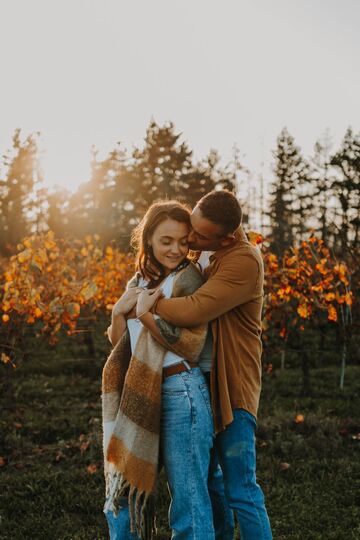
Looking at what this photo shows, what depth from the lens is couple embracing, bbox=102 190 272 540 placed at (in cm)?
226

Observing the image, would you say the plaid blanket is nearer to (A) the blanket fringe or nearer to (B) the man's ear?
(A) the blanket fringe

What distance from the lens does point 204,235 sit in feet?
7.98

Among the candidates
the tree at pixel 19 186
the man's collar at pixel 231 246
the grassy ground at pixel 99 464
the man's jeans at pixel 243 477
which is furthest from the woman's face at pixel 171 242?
the tree at pixel 19 186

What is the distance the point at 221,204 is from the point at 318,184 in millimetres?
27131

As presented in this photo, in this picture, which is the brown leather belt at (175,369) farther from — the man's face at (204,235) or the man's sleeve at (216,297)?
the man's face at (204,235)

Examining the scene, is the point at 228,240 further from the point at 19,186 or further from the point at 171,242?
the point at 19,186

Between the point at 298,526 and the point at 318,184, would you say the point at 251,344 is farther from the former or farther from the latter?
the point at 318,184

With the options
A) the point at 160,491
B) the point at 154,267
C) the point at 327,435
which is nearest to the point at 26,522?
the point at 160,491

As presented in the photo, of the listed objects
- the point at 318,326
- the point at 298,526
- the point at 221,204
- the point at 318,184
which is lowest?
the point at 298,526

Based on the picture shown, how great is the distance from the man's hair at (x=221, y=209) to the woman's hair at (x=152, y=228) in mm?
121

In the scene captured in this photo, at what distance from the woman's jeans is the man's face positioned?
21.6 inches

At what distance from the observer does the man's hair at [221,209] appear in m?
2.39

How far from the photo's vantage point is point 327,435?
5.42m

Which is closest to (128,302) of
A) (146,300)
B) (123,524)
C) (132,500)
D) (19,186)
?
(146,300)
